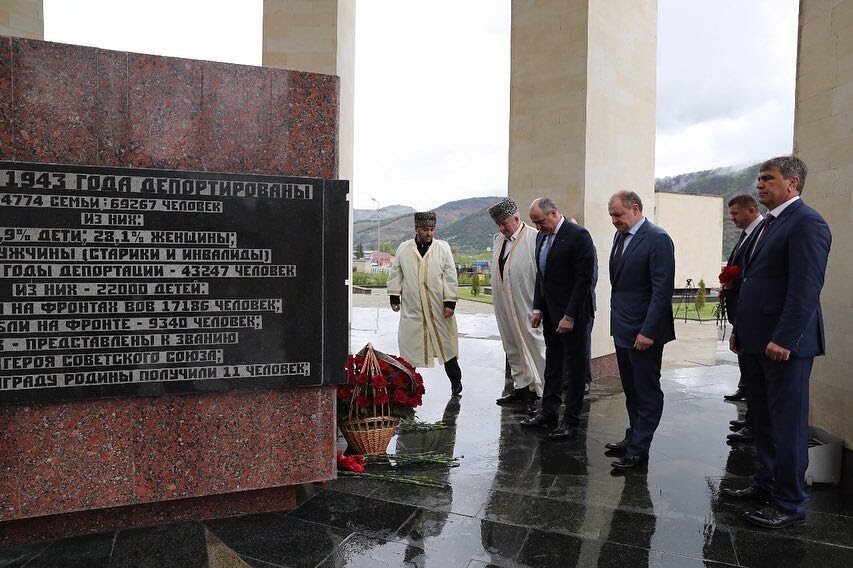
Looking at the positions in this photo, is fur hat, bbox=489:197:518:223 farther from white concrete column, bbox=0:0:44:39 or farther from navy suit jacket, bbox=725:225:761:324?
white concrete column, bbox=0:0:44:39

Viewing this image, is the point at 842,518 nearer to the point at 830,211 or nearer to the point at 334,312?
the point at 830,211

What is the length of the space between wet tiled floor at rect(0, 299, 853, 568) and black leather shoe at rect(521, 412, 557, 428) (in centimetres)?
22

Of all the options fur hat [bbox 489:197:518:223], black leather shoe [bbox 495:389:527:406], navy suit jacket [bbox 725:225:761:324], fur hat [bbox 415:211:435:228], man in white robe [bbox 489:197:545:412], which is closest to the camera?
navy suit jacket [bbox 725:225:761:324]

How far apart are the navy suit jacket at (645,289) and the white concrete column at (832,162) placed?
110cm

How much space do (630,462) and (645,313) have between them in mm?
1014

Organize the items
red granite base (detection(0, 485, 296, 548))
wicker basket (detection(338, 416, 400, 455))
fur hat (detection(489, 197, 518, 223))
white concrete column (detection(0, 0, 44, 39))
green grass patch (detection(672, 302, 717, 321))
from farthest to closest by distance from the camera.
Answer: green grass patch (detection(672, 302, 717, 321)), white concrete column (detection(0, 0, 44, 39)), fur hat (detection(489, 197, 518, 223)), wicker basket (detection(338, 416, 400, 455)), red granite base (detection(0, 485, 296, 548))

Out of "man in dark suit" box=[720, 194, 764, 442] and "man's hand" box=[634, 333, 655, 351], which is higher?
"man in dark suit" box=[720, 194, 764, 442]

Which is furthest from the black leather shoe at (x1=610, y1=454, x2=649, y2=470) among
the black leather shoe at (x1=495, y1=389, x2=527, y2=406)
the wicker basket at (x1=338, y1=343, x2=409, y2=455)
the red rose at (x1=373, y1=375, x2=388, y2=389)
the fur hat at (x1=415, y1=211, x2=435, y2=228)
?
the fur hat at (x1=415, y1=211, x2=435, y2=228)

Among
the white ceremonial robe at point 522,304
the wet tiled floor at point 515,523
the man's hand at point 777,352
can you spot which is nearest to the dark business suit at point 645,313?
the wet tiled floor at point 515,523

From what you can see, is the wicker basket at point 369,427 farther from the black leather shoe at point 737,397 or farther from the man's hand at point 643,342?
the black leather shoe at point 737,397

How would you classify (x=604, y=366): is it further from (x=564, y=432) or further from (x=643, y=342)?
(x=643, y=342)

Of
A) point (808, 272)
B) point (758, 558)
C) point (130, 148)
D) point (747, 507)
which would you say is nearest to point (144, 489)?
point (130, 148)

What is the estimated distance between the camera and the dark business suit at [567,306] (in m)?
4.77

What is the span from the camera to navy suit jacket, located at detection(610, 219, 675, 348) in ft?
13.3
